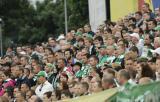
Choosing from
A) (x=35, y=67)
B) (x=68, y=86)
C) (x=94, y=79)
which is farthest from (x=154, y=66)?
(x=35, y=67)

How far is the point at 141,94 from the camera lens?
7.29 m

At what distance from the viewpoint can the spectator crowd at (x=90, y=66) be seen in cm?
1096

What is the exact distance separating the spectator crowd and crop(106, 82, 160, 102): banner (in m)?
1.45

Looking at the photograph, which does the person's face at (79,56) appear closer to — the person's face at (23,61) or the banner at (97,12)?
the person's face at (23,61)

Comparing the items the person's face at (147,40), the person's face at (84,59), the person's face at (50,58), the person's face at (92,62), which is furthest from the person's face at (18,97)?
the person's face at (50,58)

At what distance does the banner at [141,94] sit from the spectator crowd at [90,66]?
4.77 feet

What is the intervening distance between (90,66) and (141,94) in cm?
690

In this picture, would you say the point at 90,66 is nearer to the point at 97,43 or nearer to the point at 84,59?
the point at 84,59

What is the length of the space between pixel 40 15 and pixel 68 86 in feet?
147

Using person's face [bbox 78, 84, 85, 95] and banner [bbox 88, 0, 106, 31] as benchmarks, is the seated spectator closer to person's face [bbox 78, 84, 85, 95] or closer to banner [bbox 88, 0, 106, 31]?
person's face [bbox 78, 84, 85, 95]

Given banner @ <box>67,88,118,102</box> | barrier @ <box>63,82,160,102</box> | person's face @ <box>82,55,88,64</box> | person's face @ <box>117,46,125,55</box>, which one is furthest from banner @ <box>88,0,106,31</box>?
barrier @ <box>63,82,160,102</box>

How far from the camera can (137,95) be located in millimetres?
7309

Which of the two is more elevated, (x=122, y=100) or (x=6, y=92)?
(x=122, y=100)

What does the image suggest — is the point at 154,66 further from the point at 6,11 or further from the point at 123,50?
the point at 6,11
